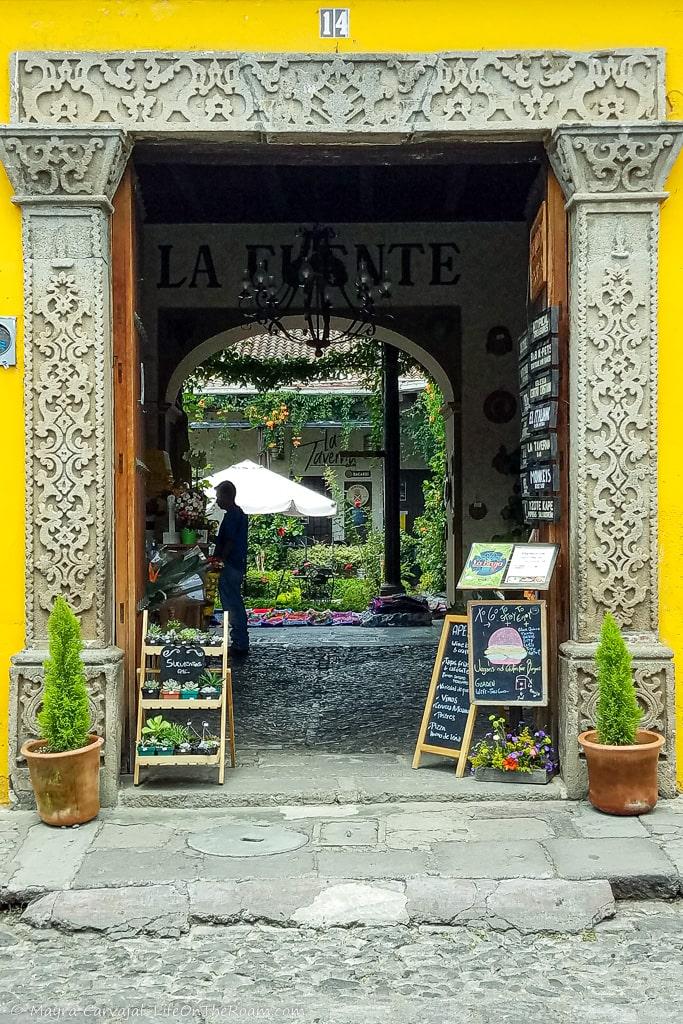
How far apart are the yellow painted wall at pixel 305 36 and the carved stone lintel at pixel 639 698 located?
0.22 m

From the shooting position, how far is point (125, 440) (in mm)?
5844

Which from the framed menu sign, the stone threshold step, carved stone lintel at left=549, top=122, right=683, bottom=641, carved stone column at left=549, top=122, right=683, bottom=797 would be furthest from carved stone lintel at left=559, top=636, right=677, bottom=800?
the stone threshold step

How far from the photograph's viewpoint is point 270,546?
19281 millimetres

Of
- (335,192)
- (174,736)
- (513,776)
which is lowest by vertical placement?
(513,776)

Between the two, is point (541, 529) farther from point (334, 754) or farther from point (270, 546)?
point (270, 546)

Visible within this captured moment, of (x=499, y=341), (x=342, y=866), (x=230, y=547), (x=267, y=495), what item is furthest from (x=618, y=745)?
(x=267, y=495)

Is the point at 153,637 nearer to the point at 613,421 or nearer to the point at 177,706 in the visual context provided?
the point at 177,706

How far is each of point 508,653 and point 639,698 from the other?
2.40ft

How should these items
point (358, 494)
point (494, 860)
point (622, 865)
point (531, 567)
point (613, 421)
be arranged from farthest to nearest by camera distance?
point (358, 494)
point (531, 567)
point (613, 421)
point (494, 860)
point (622, 865)

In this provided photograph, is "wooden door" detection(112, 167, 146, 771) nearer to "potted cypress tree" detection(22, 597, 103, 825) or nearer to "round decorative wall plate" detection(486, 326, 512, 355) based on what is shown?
"potted cypress tree" detection(22, 597, 103, 825)

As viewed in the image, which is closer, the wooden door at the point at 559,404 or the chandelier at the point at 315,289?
the wooden door at the point at 559,404

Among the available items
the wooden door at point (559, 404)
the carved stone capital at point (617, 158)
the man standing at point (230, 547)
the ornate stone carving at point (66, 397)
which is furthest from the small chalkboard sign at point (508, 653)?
the man standing at point (230, 547)

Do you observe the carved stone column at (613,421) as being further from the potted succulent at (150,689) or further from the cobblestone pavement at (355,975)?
the potted succulent at (150,689)

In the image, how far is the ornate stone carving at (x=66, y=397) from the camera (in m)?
5.57
